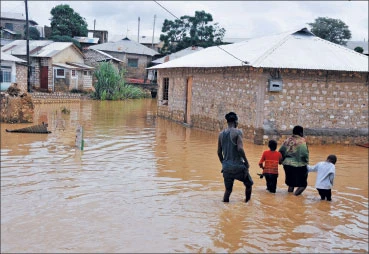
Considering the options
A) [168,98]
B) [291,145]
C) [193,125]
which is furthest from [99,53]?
[291,145]

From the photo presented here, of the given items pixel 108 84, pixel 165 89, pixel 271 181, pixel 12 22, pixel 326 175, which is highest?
pixel 12 22

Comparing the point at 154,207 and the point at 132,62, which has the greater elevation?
the point at 132,62

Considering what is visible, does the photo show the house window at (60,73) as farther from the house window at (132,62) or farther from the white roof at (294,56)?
the white roof at (294,56)

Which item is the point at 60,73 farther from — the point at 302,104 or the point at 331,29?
the point at 331,29

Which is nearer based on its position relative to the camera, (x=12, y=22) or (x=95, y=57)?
→ (x=12, y=22)

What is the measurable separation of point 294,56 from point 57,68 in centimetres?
2313

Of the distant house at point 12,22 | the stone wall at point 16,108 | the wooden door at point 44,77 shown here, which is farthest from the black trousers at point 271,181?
the wooden door at point 44,77

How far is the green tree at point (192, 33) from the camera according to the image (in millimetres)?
45750

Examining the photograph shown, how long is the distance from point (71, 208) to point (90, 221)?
61 centimetres

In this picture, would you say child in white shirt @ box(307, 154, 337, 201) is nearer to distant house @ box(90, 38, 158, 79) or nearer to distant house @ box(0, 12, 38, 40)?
distant house @ box(0, 12, 38, 40)

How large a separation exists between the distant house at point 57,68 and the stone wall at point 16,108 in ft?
48.2

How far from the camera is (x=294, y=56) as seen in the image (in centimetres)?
1342

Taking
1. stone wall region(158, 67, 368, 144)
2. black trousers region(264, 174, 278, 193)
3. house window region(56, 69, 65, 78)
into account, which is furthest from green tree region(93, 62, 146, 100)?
black trousers region(264, 174, 278, 193)

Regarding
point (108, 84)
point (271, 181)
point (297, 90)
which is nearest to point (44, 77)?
point (108, 84)
